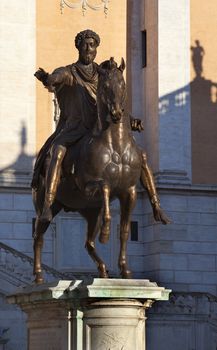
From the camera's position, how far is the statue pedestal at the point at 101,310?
1269cm

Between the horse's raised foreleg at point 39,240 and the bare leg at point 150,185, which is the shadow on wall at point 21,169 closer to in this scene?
the horse's raised foreleg at point 39,240

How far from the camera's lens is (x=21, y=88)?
102ft

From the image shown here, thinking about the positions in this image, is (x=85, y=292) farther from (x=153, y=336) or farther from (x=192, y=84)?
(x=192, y=84)

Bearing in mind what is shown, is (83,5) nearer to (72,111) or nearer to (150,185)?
(72,111)

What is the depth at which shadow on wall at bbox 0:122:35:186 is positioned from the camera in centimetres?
3062

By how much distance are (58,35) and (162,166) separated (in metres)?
4.16

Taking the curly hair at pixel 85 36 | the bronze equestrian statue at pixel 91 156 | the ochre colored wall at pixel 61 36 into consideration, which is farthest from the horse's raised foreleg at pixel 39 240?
the ochre colored wall at pixel 61 36

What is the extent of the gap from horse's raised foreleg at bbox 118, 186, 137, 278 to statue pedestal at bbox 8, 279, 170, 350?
64cm

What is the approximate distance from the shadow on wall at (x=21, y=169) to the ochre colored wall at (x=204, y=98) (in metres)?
4.34

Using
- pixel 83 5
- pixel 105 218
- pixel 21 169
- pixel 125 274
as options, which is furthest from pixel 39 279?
pixel 83 5

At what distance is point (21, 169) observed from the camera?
30812 millimetres

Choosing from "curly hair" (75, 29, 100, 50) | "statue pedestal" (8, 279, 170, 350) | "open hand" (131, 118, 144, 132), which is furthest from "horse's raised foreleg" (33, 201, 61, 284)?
"curly hair" (75, 29, 100, 50)

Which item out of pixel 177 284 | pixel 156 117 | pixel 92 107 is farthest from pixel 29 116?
pixel 92 107

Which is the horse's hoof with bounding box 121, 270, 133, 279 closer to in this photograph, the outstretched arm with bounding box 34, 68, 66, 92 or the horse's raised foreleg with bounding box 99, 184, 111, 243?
the horse's raised foreleg with bounding box 99, 184, 111, 243
